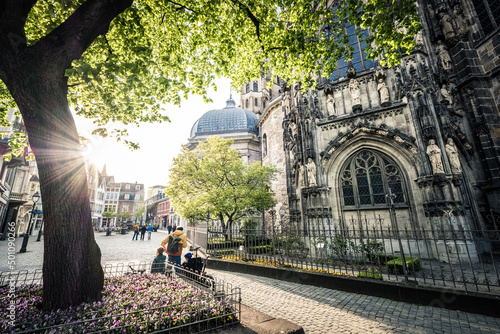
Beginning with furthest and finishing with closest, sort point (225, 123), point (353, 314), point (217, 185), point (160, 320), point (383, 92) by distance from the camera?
point (225, 123) < point (217, 185) < point (383, 92) < point (353, 314) < point (160, 320)

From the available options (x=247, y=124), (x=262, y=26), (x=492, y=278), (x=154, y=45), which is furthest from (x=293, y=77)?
(x=247, y=124)

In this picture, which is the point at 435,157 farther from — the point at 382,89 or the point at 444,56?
the point at 444,56

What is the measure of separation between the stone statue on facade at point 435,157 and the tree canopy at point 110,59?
5.85 meters

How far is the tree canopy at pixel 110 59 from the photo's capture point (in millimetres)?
3426

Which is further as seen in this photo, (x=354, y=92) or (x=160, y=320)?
(x=354, y=92)

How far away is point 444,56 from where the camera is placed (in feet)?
41.5

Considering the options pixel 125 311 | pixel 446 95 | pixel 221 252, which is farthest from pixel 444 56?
pixel 125 311

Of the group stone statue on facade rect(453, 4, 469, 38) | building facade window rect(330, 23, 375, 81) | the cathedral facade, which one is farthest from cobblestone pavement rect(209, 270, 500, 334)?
stone statue on facade rect(453, 4, 469, 38)

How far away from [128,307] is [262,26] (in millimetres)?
7380

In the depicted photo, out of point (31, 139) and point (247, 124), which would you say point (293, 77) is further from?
point (247, 124)

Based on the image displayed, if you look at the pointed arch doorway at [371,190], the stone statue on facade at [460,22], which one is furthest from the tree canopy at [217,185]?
the stone statue on facade at [460,22]

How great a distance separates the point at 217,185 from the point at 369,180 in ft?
29.7

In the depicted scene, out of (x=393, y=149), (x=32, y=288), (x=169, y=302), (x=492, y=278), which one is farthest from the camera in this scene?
(x=393, y=149)

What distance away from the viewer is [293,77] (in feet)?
23.7
